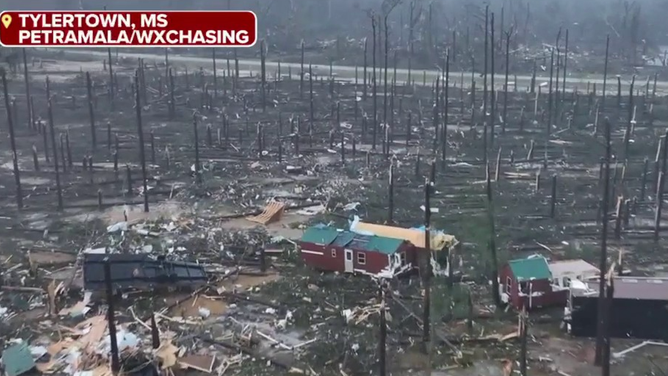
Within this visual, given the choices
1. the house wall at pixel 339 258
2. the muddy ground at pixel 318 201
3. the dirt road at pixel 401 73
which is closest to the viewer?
the muddy ground at pixel 318 201

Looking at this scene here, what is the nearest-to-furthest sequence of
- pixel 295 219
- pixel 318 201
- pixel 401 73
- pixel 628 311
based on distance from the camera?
1. pixel 628 311
2. pixel 295 219
3. pixel 318 201
4. pixel 401 73

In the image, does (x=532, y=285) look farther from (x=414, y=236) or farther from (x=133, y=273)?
(x=133, y=273)

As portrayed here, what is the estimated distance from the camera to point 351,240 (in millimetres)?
12500

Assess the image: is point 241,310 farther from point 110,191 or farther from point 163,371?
point 110,191

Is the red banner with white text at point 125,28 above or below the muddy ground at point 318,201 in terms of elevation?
above

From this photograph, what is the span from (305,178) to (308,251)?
18.7 feet

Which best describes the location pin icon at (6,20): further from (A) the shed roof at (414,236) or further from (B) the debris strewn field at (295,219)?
(A) the shed roof at (414,236)

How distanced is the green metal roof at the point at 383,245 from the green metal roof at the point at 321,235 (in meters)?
0.66

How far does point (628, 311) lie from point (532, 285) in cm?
134

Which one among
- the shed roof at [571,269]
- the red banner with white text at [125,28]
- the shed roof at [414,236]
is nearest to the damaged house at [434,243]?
the shed roof at [414,236]

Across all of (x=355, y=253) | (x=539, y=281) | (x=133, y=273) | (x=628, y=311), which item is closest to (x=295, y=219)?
(x=355, y=253)

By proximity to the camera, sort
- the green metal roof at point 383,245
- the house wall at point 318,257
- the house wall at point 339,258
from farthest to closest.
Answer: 1. the house wall at point 318,257
2. the house wall at point 339,258
3. the green metal roof at point 383,245

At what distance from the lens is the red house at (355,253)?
12102 mm

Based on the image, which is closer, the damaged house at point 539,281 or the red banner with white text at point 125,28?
the damaged house at point 539,281
